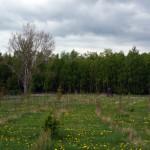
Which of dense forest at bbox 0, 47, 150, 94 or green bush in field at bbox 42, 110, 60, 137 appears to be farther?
dense forest at bbox 0, 47, 150, 94

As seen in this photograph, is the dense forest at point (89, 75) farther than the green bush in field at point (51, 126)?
Yes

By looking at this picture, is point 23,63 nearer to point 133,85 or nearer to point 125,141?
point 133,85

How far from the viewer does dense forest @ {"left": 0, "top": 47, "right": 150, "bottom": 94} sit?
70.8 m

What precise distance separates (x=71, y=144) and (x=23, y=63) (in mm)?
58979

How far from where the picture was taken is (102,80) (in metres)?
74.9

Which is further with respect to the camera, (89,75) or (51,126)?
(89,75)

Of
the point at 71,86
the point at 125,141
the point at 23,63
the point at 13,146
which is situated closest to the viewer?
the point at 13,146

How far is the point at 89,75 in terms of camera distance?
78250 mm

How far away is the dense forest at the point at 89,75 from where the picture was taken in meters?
70.8

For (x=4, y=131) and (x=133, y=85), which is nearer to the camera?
(x=4, y=131)

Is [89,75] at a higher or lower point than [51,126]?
higher

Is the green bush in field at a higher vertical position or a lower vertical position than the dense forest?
lower

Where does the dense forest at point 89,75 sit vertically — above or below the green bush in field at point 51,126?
above

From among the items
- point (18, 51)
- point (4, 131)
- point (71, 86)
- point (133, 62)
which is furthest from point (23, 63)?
point (4, 131)
